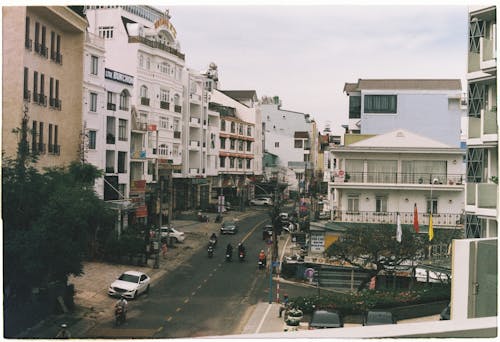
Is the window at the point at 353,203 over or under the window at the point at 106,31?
under

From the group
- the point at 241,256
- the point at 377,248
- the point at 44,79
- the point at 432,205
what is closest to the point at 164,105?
the point at 241,256

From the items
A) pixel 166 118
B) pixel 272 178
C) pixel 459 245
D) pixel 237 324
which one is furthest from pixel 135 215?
pixel 272 178

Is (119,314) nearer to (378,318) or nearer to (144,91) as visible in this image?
(378,318)

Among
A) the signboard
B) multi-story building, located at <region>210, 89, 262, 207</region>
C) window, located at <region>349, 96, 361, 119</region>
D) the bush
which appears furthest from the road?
multi-story building, located at <region>210, 89, 262, 207</region>

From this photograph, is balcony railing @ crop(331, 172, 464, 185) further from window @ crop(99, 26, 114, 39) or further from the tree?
window @ crop(99, 26, 114, 39)

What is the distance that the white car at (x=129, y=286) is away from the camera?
21609mm

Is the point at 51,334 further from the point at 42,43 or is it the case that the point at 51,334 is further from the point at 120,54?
the point at 120,54

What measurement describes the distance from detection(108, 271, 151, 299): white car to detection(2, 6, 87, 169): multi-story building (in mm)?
4914

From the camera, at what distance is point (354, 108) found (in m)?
37.5

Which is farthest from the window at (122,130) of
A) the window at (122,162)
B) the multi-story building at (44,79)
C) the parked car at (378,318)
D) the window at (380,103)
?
the parked car at (378,318)

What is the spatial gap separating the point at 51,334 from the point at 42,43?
10.5 metres

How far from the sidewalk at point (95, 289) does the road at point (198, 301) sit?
1.54 feet

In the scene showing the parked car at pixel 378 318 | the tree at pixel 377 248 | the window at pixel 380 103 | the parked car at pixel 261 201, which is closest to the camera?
the parked car at pixel 378 318

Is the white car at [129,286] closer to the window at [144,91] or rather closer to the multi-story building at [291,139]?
the window at [144,91]
